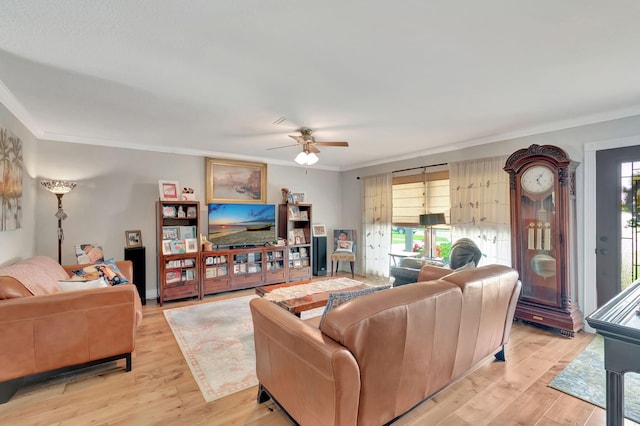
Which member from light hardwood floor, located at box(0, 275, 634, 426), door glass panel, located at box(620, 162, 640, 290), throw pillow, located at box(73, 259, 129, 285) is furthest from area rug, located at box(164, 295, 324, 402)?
door glass panel, located at box(620, 162, 640, 290)

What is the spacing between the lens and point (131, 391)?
84.9 inches

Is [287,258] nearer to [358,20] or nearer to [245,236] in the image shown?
[245,236]

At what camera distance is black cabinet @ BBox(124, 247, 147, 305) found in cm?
407

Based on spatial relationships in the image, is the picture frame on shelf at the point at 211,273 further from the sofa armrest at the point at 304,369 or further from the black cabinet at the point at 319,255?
the sofa armrest at the point at 304,369

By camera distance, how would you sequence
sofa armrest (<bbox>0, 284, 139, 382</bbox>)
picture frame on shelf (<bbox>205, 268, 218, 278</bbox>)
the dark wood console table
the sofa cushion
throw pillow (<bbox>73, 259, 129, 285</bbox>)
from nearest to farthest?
the dark wood console table → sofa armrest (<bbox>0, 284, 139, 382</bbox>) → the sofa cushion → throw pillow (<bbox>73, 259, 129, 285</bbox>) → picture frame on shelf (<bbox>205, 268, 218, 278</bbox>)

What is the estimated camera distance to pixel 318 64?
2.05 metres

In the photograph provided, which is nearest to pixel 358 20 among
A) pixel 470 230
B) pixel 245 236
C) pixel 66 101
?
pixel 66 101

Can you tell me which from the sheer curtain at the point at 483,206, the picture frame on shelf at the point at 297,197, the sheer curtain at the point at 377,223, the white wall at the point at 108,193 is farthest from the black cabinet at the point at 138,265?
the sheer curtain at the point at 483,206

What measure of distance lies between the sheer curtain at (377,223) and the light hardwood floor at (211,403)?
315cm

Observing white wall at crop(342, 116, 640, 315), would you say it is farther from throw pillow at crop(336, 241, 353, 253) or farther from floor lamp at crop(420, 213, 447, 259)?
throw pillow at crop(336, 241, 353, 253)

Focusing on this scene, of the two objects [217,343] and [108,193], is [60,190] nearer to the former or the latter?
[108,193]

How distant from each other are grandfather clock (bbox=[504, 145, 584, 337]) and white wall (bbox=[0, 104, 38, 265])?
5.30 m

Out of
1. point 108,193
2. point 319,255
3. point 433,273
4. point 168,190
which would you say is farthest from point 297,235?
point 433,273

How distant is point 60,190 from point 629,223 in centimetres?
656
